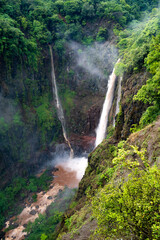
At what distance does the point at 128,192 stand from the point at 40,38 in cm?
2698

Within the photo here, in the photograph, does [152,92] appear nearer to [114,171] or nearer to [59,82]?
[114,171]

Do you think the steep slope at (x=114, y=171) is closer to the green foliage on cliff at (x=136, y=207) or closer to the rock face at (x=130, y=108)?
the green foliage on cliff at (x=136, y=207)

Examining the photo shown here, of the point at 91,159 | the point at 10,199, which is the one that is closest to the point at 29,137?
the point at 10,199

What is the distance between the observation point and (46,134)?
2456 cm

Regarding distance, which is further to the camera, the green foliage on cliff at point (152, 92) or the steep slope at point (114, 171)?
the green foliage on cliff at point (152, 92)

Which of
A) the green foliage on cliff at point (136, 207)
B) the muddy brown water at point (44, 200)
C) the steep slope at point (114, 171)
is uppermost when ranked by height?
the muddy brown water at point (44, 200)

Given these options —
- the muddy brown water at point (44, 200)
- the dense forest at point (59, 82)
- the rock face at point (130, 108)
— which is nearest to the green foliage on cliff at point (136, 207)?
the dense forest at point (59, 82)

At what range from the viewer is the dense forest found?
11143mm

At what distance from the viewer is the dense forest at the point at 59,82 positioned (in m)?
11.1

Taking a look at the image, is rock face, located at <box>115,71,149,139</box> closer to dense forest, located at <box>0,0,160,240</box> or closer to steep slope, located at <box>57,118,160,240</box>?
dense forest, located at <box>0,0,160,240</box>

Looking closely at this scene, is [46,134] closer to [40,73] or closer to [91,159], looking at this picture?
[40,73]

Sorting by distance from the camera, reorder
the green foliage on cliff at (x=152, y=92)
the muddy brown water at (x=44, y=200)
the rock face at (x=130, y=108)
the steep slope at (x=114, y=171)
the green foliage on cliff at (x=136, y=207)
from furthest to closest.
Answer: the muddy brown water at (x=44, y=200), the rock face at (x=130, y=108), the green foliage on cliff at (x=152, y=92), the steep slope at (x=114, y=171), the green foliage on cliff at (x=136, y=207)

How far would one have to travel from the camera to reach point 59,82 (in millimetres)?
27141

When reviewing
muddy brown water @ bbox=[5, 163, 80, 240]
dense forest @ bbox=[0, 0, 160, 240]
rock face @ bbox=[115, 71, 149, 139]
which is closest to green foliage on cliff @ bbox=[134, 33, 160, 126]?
dense forest @ bbox=[0, 0, 160, 240]
